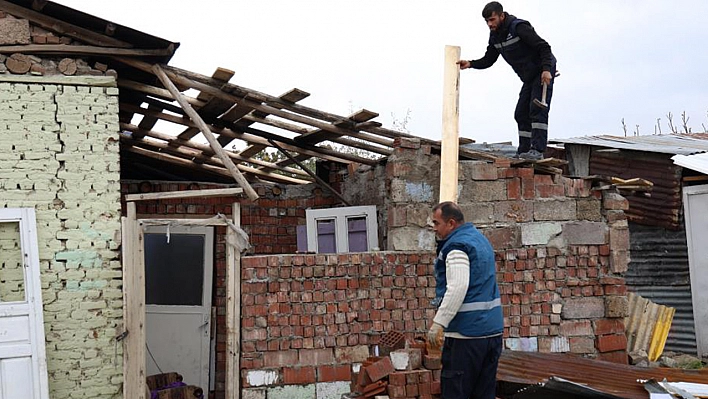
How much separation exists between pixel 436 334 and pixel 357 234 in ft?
12.2

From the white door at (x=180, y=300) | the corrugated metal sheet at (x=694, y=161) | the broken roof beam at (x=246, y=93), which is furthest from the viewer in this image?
the corrugated metal sheet at (x=694, y=161)

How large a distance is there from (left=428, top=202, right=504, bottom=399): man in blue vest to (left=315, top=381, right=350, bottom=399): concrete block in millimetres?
2213

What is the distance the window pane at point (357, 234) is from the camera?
9.22 m

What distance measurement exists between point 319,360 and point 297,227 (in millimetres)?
2945

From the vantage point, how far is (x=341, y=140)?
8.95m

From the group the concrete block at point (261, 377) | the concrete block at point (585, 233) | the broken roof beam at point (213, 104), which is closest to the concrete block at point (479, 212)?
the concrete block at point (585, 233)

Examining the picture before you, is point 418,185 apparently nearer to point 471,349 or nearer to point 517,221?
point 517,221

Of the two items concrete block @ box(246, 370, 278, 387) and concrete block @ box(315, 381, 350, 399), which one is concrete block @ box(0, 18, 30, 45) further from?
concrete block @ box(315, 381, 350, 399)

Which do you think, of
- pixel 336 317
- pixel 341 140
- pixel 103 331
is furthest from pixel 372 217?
pixel 103 331

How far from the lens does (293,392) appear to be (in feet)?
25.3

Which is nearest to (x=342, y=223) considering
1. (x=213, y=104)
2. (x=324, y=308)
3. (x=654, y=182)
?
(x=324, y=308)

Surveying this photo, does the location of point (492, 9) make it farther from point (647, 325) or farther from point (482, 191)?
point (647, 325)

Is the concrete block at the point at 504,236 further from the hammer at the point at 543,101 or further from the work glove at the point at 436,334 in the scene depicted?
the work glove at the point at 436,334

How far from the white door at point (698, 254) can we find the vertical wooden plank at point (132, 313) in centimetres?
738
